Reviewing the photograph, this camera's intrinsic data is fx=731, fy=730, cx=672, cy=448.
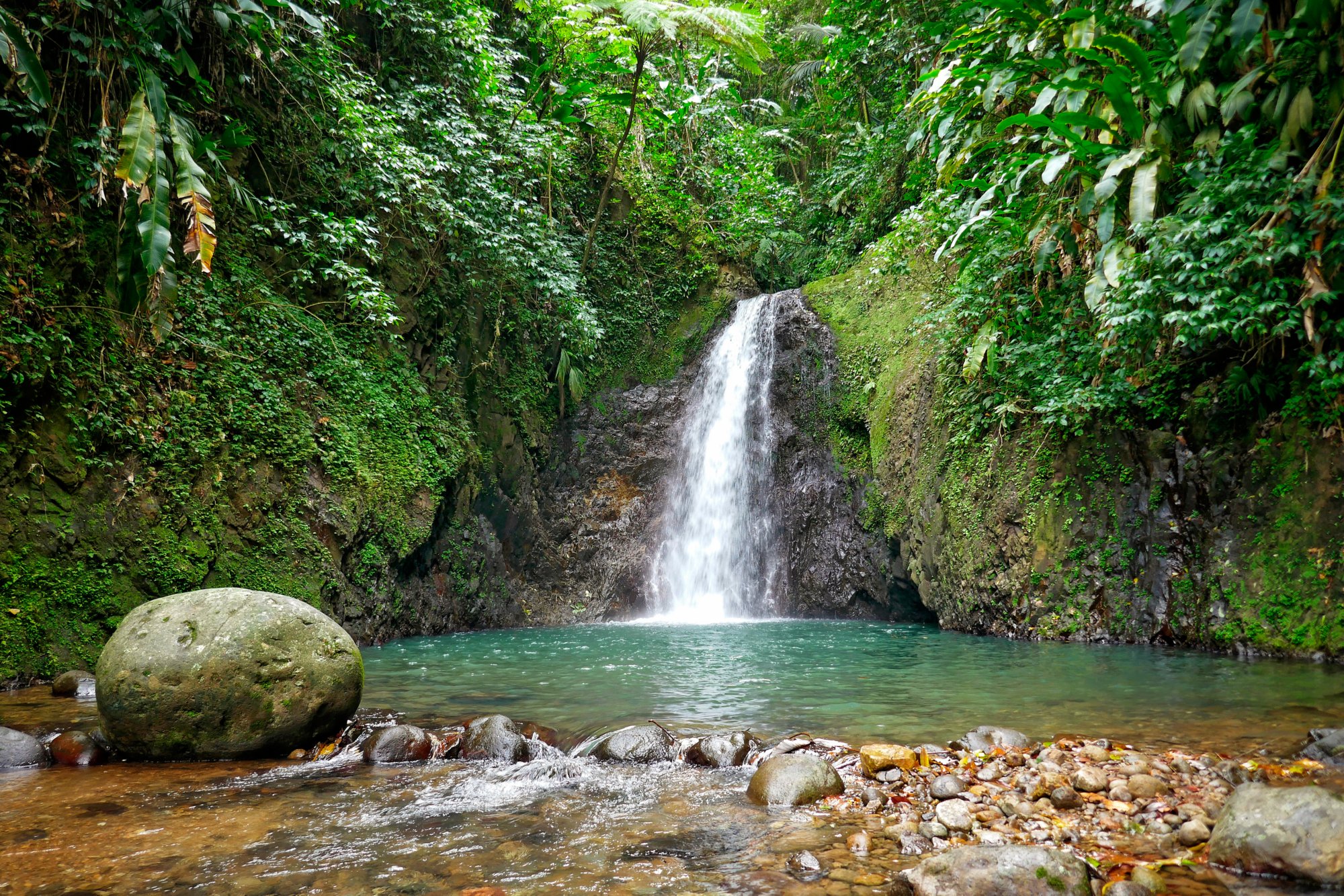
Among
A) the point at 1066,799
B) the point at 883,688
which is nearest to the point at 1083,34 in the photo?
the point at 883,688

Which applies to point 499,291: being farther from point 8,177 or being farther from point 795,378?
point 8,177

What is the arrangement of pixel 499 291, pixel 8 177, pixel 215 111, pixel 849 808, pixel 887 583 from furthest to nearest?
pixel 499 291
pixel 887 583
pixel 215 111
pixel 8 177
pixel 849 808

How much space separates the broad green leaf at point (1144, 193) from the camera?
22.1 feet

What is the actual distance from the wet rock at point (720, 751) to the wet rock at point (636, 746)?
183mm

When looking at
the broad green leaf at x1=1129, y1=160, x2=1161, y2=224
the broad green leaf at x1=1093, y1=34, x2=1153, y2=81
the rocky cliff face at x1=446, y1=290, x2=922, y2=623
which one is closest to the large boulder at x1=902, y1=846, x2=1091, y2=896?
the broad green leaf at x1=1129, y1=160, x2=1161, y2=224

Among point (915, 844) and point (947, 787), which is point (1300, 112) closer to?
point (947, 787)

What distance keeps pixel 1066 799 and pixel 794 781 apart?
133 centimetres

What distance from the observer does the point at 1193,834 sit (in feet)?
10.3

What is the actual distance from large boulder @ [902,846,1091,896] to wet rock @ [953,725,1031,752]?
160 cm

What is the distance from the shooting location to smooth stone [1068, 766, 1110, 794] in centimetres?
370

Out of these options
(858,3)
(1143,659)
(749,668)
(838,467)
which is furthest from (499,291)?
(1143,659)

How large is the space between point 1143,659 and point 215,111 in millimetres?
12788

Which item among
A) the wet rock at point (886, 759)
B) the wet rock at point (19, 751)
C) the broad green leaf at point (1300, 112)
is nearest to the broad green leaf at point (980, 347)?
the broad green leaf at point (1300, 112)

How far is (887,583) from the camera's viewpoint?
12.8 m
